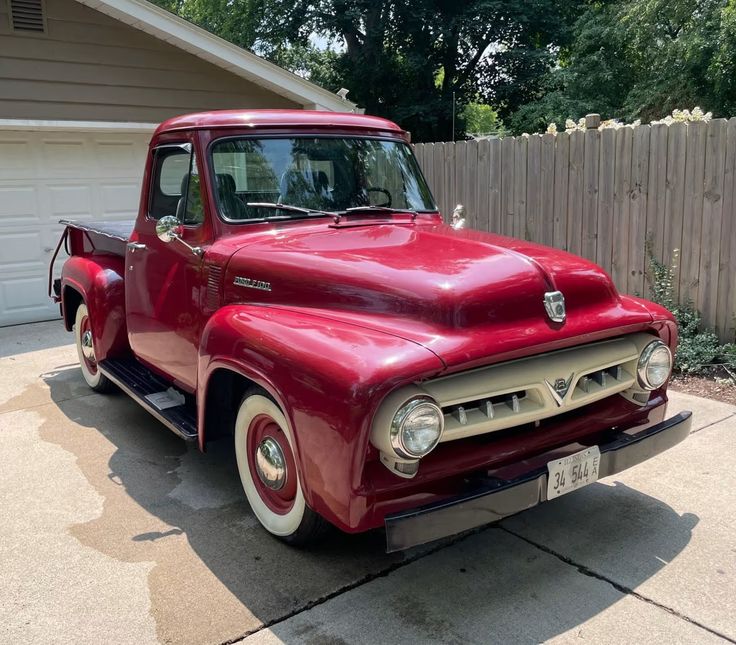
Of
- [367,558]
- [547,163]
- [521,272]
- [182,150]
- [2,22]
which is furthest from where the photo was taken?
[2,22]

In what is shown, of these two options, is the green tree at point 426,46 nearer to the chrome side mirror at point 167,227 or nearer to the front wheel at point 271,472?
the chrome side mirror at point 167,227

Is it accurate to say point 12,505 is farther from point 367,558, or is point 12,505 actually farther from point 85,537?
point 367,558

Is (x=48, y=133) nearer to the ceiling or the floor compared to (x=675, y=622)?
nearer to the ceiling

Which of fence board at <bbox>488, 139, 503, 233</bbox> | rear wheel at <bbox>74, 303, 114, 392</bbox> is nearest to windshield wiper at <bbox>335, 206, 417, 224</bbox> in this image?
rear wheel at <bbox>74, 303, 114, 392</bbox>

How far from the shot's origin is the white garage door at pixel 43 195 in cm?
876

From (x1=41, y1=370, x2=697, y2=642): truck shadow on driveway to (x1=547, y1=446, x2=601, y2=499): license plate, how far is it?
461 millimetres

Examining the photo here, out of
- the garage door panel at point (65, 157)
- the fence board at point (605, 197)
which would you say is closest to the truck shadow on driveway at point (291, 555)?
the fence board at point (605, 197)

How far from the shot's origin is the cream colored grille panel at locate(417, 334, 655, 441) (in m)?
2.82

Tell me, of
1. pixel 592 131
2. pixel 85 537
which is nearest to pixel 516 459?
pixel 85 537

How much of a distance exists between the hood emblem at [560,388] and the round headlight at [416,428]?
0.63 m

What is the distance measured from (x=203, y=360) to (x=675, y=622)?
7.83ft

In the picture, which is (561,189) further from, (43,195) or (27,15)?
(27,15)

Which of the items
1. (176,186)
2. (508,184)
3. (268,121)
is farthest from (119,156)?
(268,121)

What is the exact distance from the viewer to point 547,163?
23.7 feet
